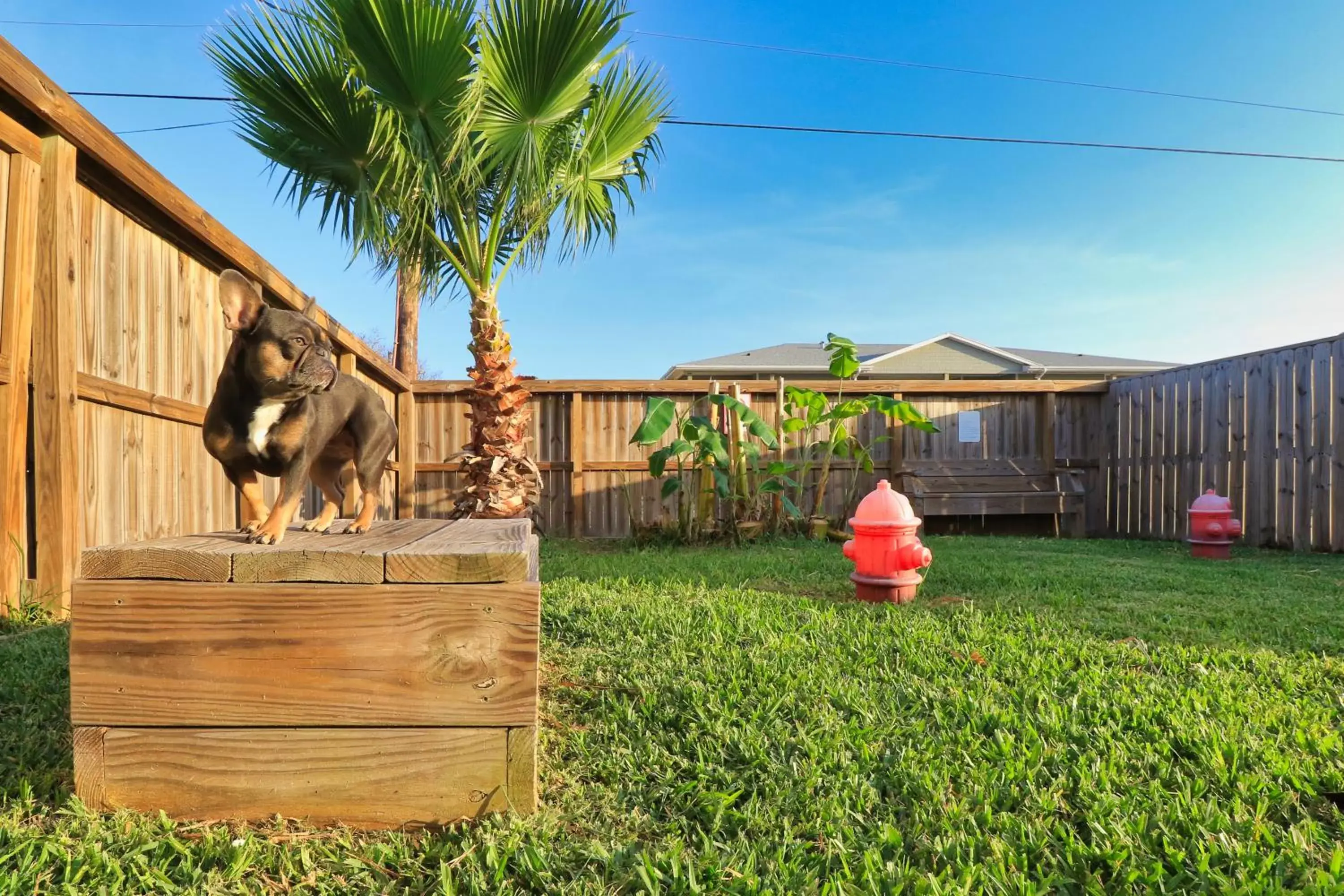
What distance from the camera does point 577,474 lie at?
861cm

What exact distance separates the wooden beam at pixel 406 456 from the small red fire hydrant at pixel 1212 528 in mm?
7766

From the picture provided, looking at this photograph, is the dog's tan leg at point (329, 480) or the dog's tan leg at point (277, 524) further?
the dog's tan leg at point (329, 480)

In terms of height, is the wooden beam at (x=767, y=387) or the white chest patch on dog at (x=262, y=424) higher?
the wooden beam at (x=767, y=387)

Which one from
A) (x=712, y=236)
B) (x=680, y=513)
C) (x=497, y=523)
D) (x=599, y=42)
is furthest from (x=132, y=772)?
(x=712, y=236)

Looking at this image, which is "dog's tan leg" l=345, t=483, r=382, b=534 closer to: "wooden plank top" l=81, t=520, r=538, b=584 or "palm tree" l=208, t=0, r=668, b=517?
"wooden plank top" l=81, t=520, r=538, b=584

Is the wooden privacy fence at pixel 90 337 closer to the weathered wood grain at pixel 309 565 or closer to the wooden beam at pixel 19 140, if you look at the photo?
the wooden beam at pixel 19 140

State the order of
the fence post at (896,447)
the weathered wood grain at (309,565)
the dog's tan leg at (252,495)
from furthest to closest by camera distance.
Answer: the fence post at (896,447)
the dog's tan leg at (252,495)
the weathered wood grain at (309,565)

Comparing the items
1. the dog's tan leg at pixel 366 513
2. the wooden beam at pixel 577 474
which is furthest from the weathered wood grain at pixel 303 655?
the wooden beam at pixel 577 474

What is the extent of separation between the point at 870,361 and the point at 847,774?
20.6 meters

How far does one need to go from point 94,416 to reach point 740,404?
17.6 feet

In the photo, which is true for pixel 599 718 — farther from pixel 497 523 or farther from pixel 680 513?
pixel 680 513

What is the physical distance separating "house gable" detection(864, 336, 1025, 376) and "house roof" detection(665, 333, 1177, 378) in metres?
0.14

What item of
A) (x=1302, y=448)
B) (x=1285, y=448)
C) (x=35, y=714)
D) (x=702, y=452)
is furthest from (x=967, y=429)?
(x=35, y=714)

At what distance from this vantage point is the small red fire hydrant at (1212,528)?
242 inches
